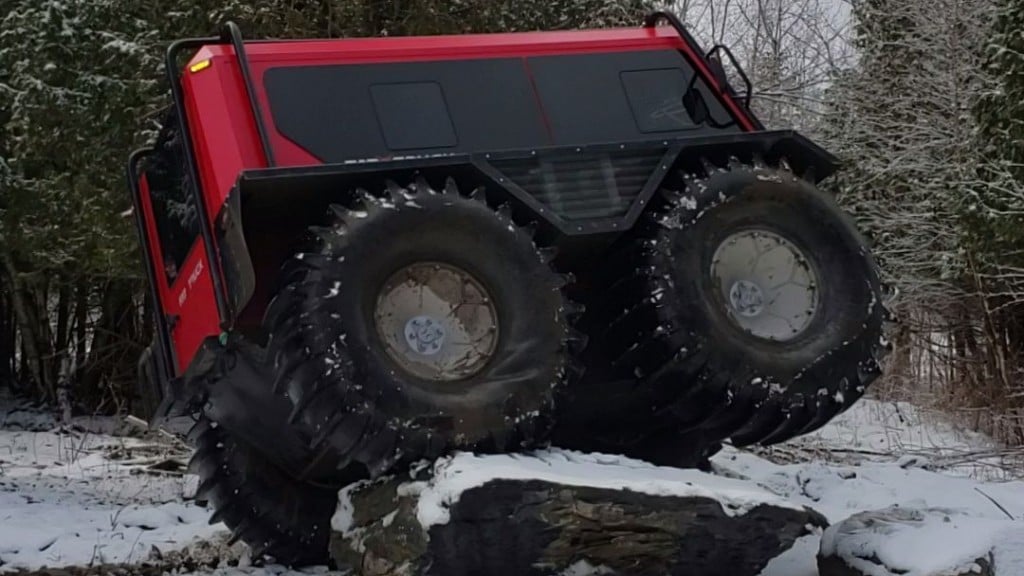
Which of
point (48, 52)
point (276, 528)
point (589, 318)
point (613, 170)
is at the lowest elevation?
point (276, 528)

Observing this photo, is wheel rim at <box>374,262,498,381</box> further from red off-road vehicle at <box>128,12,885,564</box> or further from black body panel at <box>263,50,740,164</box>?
black body panel at <box>263,50,740,164</box>

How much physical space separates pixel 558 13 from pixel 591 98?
7.90m

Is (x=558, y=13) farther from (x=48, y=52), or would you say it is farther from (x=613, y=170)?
(x=613, y=170)

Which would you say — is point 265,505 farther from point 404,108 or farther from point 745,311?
point 745,311

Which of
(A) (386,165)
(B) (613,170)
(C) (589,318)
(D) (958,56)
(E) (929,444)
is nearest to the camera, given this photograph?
(A) (386,165)

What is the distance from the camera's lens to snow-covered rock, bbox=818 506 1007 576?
14.4ft

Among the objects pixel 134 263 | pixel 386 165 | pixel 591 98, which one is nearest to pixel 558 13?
pixel 134 263

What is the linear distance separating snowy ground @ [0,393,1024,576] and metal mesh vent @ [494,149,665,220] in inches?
58.5

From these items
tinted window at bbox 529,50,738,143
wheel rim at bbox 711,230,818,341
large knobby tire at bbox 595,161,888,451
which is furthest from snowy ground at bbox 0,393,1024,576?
tinted window at bbox 529,50,738,143

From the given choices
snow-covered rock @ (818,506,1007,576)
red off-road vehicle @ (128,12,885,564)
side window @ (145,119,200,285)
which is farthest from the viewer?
side window @ (145,119,200,285)

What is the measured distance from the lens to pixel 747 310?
5.41m

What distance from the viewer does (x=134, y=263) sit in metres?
13.9

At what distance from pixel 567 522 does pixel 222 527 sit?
3614 millimetres

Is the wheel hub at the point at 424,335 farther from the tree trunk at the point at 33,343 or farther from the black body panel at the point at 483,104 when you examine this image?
the tree trunk at the point at 33,343
